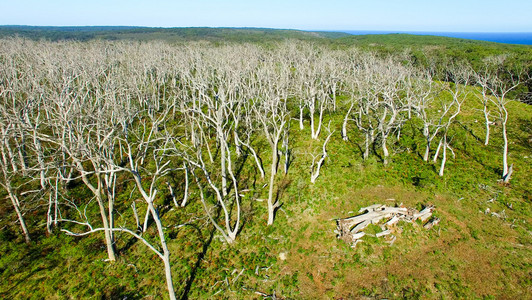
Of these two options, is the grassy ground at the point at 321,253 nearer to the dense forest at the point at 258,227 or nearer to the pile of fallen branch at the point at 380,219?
the dense forest at the point at 258,227

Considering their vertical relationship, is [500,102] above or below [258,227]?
above

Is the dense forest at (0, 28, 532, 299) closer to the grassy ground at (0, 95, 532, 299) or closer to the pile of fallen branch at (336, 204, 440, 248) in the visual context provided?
the grassy ground at (0, 95, 532, 299)

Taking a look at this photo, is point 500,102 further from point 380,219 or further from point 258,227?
point 258,227

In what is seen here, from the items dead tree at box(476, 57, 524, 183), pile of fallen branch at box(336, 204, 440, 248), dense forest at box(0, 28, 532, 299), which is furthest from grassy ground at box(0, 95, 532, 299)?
dead tree at box(476, 57, 524, 183)

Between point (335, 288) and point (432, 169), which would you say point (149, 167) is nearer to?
point (335, 288)

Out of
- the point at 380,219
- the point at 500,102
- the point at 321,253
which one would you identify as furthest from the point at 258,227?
the point at 500,102

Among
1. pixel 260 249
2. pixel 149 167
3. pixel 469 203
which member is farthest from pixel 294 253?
pixel 149 167

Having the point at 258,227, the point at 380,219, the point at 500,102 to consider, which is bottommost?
the point at 258,227

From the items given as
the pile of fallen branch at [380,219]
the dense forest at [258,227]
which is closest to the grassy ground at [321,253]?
the dense forest at [258,227]
